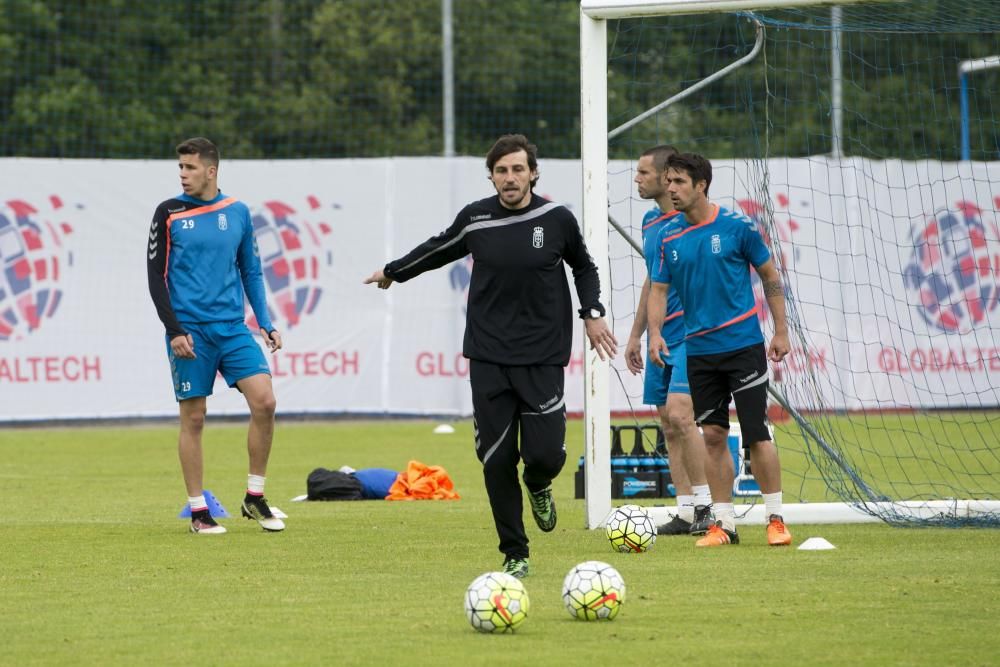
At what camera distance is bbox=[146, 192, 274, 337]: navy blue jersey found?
9820 mm

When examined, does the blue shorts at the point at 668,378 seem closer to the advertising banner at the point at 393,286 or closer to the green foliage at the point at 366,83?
the advertising banner at the point at 393,286

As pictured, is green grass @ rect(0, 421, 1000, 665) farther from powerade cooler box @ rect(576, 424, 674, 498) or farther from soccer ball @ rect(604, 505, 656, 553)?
powerade cooler box @ rect(576, 424, 674, 498)

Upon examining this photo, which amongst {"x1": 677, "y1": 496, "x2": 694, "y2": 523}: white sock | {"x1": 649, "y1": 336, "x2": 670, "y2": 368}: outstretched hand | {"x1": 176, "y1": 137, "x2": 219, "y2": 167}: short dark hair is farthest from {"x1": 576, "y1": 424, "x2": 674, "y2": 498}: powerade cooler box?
{"x1": 176, "y1": 137, "x2": 219, "y2": 167}: short dark hair

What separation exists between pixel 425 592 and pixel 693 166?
3095 millimetres

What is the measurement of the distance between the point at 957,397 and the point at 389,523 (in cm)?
1109

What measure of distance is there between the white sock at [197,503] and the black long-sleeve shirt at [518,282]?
2890mm

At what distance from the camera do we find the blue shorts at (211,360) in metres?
9.83

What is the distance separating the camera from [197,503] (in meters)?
9.84

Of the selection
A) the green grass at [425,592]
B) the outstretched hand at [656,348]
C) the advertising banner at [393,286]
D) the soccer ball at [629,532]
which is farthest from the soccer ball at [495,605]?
the advertising banner at [393,286]

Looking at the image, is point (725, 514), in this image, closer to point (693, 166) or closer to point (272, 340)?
point (693, 166)

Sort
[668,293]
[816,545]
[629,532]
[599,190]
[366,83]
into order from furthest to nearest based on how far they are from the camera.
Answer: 1. [366,83]
2. [599,190]
3. [668,293]
4. [816,545]
5. [629,532]

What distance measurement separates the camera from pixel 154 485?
13.4m

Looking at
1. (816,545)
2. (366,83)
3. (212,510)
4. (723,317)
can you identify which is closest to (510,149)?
(723,317)

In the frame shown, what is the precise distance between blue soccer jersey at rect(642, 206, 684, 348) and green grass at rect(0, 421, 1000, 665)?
1.26m
